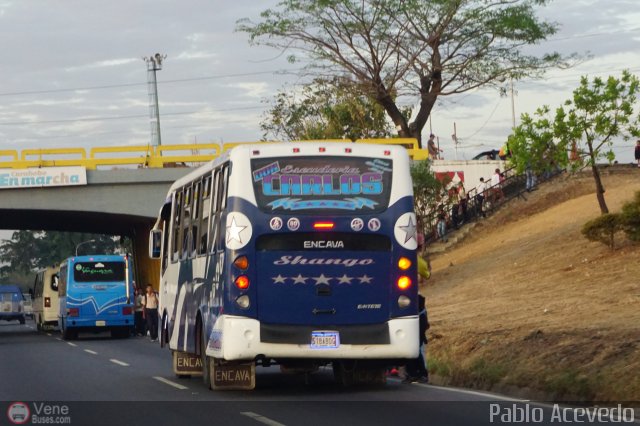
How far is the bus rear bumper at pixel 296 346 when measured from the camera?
16266 mm

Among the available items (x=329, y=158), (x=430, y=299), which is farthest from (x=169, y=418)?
(x=430, y=299)

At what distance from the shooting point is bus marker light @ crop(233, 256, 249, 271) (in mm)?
16359

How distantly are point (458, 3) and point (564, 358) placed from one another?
33.2 metres

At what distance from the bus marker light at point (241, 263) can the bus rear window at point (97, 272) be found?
91.0 ft

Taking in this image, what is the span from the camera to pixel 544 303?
28469mm

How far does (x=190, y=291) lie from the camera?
1939cm

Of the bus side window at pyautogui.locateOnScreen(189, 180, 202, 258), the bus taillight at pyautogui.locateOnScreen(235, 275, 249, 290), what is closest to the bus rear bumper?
the bus taillight at pyautogui.locateOnScreen(235, 275, 249, 290)

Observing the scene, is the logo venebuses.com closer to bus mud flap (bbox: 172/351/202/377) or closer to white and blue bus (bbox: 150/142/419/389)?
white and blue bus (bbox: 150/142/419/389)

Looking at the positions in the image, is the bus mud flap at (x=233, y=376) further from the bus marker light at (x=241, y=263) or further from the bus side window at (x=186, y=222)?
the bus side window at (x=186, y=222)

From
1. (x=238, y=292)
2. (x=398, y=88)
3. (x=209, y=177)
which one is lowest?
(x=238, y=292)

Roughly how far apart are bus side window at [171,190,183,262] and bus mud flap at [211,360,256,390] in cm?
342

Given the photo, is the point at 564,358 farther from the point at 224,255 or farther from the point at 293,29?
the point at 293,29

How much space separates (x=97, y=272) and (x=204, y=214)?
26.0 metres

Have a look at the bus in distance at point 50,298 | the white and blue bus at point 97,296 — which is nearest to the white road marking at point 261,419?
the white and blue bus at point 97,296
